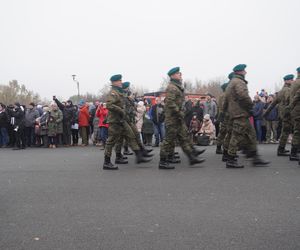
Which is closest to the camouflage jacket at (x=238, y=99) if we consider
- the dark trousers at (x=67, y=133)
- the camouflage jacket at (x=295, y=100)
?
the camouflage jacket at (x=295, y=100)

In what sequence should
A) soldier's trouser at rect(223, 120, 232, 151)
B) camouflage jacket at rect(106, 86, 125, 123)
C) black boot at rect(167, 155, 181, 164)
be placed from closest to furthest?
camouflage jacket at rect(106, 86, 125, 123)
black boot at rect(167, 155, 181, 164)
soldier's trouser at rect(223, 120, 232, 151)

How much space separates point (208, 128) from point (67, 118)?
231 inches

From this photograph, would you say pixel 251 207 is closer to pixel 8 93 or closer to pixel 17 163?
pixel 17 163

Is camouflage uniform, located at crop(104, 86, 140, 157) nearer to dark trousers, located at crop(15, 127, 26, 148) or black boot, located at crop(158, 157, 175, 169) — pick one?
black boot, located at crop(158, 157, 175, 169)

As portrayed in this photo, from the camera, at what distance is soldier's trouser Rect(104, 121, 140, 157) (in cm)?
802

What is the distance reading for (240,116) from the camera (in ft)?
25.4

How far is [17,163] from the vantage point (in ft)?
32.2

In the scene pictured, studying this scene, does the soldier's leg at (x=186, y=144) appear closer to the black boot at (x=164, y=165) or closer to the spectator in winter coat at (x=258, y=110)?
the black boot at (x=164, y=165)

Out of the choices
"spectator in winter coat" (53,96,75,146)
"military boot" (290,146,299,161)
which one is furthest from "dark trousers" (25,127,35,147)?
"military boot" (290,146,299,161)

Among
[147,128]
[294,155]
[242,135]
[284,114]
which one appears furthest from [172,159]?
[147,128]

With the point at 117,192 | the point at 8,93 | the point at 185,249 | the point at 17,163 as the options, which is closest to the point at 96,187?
the point at 117,192

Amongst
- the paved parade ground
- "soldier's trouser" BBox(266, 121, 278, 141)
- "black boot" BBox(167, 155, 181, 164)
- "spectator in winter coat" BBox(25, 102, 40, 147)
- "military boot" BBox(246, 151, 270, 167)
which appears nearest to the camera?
the paved parade ground

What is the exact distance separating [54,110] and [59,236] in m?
11.6

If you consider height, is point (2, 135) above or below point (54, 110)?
below
